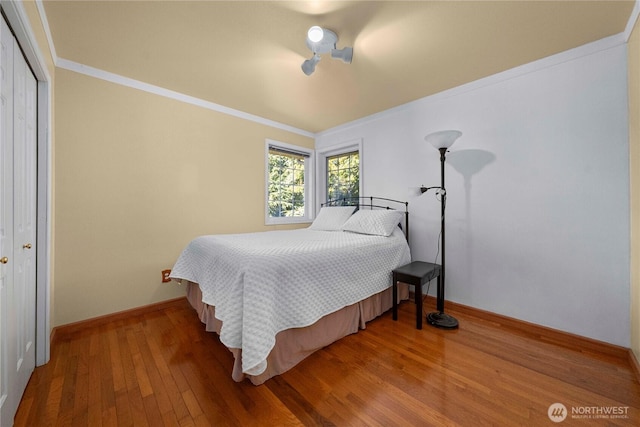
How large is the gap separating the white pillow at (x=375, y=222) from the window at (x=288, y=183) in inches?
50.6

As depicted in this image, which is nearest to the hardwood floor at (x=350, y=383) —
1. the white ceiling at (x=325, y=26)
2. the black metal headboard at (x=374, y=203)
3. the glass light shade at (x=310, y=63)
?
the black metal headboard at (x=374, y=203)

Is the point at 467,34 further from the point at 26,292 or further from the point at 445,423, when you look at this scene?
the point at 26,292

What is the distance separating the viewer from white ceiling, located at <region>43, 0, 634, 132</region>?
1584 mm

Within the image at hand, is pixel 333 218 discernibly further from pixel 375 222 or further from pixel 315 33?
pixel 315 33

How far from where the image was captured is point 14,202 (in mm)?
1337

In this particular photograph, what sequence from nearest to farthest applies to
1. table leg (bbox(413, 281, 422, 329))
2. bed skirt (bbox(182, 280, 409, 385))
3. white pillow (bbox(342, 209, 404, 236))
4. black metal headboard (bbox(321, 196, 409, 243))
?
bed skirt (bbox(182, 280, 409, 385)) < table leg (bbox(413, 281, 422, 329)) < white pillow (bbox(342, 209, 404, 236)) < black metal headboard (bbox(321, 196, 409, 243))

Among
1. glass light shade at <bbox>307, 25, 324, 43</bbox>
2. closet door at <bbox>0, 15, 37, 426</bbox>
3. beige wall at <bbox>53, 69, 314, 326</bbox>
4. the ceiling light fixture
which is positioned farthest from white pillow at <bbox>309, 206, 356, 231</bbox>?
closet door at <bbox>0, 15, 37, 426</bbox>

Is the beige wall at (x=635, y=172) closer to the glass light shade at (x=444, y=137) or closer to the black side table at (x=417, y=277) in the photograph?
the glass light shade at (x=444, y=137)

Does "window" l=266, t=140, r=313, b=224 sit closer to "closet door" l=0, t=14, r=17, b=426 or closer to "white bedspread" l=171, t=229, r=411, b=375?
"white bedspread" l=171, t=229, r=411, b=375

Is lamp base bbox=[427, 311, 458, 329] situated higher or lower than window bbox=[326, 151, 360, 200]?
lower

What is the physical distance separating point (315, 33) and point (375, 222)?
178cm

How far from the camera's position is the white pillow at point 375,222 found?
2660 millimetres

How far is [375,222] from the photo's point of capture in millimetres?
2719

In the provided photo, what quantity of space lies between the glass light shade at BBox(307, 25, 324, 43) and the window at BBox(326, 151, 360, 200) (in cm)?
204
